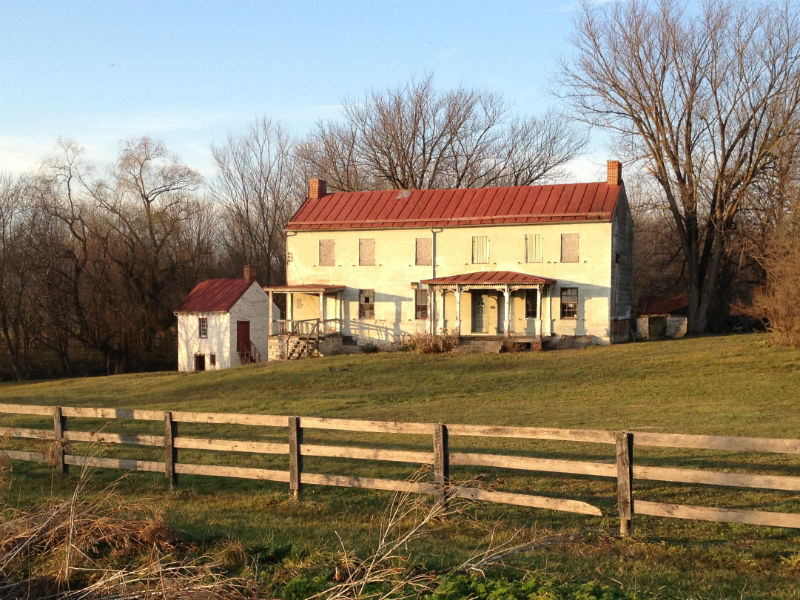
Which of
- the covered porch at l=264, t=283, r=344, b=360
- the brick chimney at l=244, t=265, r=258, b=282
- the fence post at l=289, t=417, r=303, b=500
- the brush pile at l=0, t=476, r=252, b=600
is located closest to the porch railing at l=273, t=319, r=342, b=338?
the covered porch at l=264, t=283, r=344, b=360

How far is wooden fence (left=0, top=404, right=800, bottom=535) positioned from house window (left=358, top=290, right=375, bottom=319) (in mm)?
26670

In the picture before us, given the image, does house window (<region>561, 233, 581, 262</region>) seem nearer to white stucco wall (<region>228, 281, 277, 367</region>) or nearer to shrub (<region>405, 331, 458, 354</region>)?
shrub (<region>405, 331, 458, 354</region>)

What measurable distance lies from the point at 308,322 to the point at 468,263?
323 inches

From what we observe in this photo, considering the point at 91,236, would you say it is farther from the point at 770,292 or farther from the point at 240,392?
the point at 770,292

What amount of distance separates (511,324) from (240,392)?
1398 cm

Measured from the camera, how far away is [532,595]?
16.5 ft

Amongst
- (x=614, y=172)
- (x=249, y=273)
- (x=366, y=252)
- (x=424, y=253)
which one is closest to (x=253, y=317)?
(x=249, y=273)

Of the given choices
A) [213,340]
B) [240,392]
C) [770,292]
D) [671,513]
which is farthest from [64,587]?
[213,340]

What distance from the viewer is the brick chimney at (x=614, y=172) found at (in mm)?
35781

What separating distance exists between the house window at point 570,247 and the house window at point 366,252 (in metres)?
9.22

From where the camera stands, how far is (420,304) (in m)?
37.1

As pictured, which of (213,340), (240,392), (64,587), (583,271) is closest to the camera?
(64,587)

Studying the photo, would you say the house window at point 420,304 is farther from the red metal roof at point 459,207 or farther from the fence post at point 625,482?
the fence post at point 625,482

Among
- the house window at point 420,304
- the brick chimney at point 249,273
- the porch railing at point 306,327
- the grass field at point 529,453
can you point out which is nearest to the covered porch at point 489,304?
the house window at point 420,304
